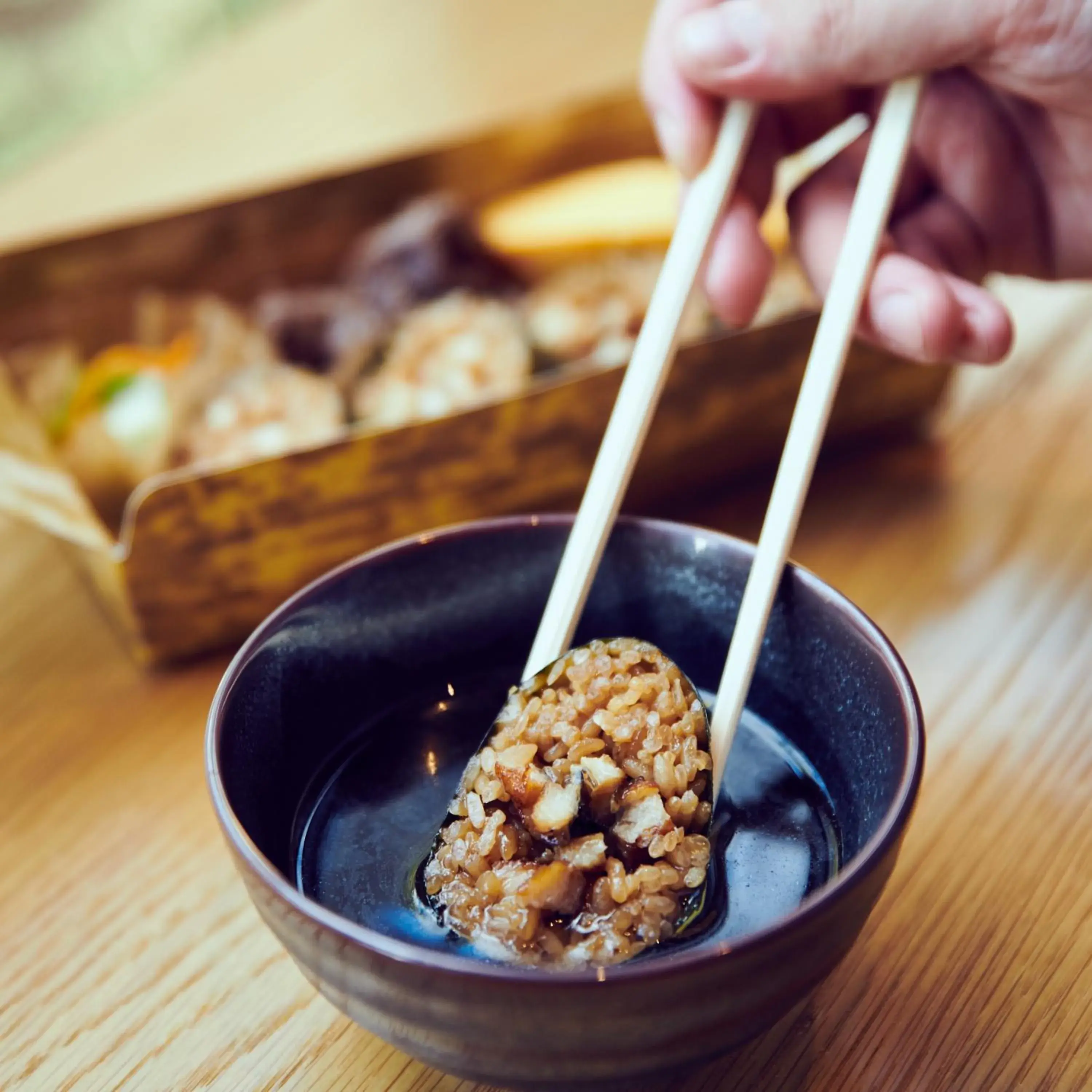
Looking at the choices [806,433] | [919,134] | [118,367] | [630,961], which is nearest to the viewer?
[630,961]

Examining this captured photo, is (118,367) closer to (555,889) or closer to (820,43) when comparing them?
(820,43)

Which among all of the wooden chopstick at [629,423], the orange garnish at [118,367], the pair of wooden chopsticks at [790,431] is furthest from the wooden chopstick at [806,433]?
the orange garnish at [118,367]

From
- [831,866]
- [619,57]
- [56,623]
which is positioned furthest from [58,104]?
[831,866]

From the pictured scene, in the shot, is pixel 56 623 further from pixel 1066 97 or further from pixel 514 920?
pixel 1066 97

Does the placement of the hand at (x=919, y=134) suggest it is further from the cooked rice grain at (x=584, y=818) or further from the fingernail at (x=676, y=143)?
the cooked rice grain at (x=584, y=818)

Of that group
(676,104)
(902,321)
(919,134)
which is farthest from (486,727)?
(919,134)

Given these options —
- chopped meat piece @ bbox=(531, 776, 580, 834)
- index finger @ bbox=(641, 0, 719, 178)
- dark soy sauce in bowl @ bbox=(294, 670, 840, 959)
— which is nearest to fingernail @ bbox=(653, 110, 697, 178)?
index finger @ bbox=(641, 0, 719, 178)

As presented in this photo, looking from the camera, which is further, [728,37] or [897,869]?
[728,37]
